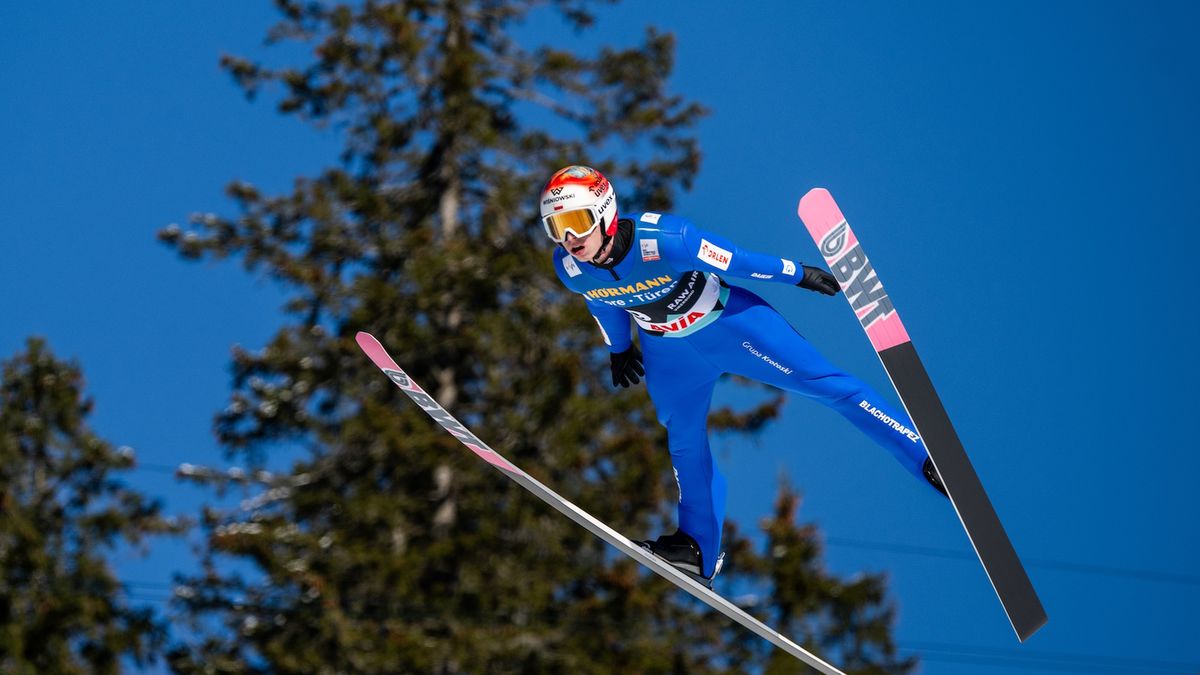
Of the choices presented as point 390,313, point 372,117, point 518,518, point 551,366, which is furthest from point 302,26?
point 518,518

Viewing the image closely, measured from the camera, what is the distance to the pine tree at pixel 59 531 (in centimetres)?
1516

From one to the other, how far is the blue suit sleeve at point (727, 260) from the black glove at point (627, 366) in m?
0.72

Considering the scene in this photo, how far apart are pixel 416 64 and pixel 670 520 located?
6.19 m

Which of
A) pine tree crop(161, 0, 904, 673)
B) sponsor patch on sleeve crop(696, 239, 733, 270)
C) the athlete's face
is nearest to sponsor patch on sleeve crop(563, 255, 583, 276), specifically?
the athlete's face

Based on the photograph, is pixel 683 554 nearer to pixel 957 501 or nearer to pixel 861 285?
pixel 957 501

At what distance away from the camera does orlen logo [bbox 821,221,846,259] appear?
4.96 meters

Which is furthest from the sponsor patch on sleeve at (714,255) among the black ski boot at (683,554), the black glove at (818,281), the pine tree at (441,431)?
the pine tree at (441,431)

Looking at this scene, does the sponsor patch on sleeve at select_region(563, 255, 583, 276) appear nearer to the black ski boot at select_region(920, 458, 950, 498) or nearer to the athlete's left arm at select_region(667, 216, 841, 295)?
the athlete's left arm at select_region(667, 216, 841, 295)

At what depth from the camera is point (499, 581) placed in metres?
14.8

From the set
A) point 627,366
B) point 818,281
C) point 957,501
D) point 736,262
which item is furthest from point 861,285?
point 627,366

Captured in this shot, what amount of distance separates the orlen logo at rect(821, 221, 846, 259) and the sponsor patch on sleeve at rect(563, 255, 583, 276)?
2.70 ft

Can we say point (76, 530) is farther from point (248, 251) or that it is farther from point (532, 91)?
point (532, 91)

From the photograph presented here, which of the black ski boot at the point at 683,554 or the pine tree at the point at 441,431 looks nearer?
the black ski boot at the point at 683,554

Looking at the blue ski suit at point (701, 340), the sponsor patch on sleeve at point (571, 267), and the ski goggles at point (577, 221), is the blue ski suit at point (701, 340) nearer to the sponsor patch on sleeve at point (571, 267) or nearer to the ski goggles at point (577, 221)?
the sponsor patch on sleeve at point (571, 267)
